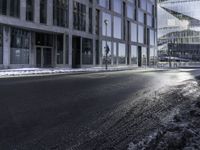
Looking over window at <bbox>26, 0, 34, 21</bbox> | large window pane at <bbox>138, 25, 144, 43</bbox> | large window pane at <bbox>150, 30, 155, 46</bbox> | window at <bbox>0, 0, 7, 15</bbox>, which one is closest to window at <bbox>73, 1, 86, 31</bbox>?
window at <bbox>26, 0, 34, 21</bbox>

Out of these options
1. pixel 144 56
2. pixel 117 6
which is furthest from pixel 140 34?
pixel 117 6

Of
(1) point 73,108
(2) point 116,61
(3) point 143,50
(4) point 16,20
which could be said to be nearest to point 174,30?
(3) point 143,50

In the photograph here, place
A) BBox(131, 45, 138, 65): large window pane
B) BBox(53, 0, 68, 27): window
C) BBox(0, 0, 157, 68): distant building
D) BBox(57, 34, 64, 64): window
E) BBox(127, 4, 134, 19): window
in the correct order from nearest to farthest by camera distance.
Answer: BBox(0, 0, 157, 68): distant building < BBox(53, 0, 68, 27): window < BBox(57, 34, 64, 64): window < BBox(127, 4, 134, 19): window < BBox(131, 45, 138, 65): large window pane

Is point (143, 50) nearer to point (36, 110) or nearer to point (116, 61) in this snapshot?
point (116, 61)

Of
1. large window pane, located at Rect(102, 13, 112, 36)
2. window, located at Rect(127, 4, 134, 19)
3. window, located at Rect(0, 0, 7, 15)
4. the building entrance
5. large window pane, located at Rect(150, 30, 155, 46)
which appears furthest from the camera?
large window pane, located at Rect(150, 30, 155, 46)

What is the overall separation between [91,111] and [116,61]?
177 ft

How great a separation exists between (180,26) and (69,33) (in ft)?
403

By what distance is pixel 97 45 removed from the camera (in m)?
55.0

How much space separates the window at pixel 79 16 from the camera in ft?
158

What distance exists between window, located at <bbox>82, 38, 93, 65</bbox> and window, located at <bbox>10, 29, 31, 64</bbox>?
37.6 feet

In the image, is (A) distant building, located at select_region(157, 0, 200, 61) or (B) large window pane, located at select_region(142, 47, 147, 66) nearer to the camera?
(B) large window pane, located at select_region(142, 47, 147, 66)

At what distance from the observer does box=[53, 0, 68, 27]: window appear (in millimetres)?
43625

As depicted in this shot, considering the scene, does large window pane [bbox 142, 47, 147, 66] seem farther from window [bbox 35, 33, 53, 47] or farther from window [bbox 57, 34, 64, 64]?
window [bbox 35, 33, 53, 47]

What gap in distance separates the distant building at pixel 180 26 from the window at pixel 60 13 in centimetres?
11010
